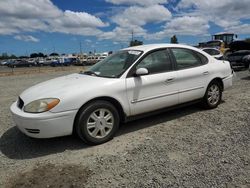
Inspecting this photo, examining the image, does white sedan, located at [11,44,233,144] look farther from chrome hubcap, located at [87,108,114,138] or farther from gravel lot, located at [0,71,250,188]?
gravel lot, located at [0,71,250,188]

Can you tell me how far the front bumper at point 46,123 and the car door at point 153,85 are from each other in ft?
3.65

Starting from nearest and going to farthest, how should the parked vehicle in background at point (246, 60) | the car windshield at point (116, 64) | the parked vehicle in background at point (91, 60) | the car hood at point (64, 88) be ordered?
the car hood at point (64, 88) < the car windshield at point (116, 64) < the parked vehicle in background at point (246, 60) < the parked vehicle in background at point (91, 60)

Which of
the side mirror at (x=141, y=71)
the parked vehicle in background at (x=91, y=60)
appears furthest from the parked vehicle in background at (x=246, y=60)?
the parked vehicle in background at (x=91, y=60)

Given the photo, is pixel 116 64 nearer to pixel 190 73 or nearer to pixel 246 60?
pixel 190 73

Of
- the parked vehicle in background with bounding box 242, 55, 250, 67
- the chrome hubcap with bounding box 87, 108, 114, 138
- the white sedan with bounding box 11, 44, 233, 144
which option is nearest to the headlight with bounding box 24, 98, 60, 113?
the white sedan with bounding box 11, 44, 233, 144

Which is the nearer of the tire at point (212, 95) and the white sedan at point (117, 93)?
the white sedan at point (117, 93)

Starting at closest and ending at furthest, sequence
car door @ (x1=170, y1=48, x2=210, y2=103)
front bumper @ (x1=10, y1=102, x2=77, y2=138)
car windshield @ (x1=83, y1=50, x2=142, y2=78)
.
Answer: front bumper @ (x1=10, y1=102, x2=77, y2=138)
car windshield @ (x1=83, y1=50, x2=142, y2=78)
car door @ (x1=170, y1=48, x2=210, y2=103)

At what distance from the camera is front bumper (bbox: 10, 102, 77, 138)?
3604 mm

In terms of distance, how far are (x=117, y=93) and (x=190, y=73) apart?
1.78 meters

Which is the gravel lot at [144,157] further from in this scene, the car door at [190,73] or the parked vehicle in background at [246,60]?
the parked vehicle in background at [246,60]

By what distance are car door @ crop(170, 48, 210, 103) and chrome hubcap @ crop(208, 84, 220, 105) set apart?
277 mm

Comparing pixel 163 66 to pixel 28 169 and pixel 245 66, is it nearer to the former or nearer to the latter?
pixel 28 169

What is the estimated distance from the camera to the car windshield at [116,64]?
441cm

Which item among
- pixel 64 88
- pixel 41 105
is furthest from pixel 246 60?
pixel 41 105
